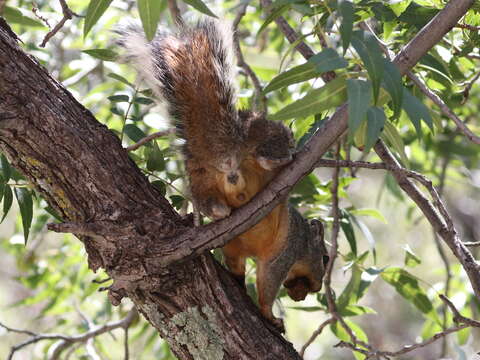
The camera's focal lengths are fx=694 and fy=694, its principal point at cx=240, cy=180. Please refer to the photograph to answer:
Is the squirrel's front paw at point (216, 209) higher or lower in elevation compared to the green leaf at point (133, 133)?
lower

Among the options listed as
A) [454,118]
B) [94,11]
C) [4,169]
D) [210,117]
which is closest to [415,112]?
[454,118]

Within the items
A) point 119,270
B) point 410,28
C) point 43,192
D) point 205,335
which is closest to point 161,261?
point 119,270

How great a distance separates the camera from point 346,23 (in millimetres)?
1345

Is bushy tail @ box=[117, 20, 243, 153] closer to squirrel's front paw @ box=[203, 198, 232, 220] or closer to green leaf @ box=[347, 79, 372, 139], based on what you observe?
squirrel's front paw @ box=[203, 198, 232, 220]

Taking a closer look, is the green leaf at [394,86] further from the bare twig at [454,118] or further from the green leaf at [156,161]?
the green leaf at [156,161]

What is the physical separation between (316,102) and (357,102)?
0.69 feet

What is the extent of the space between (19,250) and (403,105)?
2275 mm

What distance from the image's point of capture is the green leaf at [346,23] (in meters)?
1.33

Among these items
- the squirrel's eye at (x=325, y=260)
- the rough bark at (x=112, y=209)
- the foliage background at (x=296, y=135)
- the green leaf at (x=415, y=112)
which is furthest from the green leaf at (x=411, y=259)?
the green leaf at (x=415, y=112)

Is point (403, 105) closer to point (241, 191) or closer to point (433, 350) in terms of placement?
point (241, 191)

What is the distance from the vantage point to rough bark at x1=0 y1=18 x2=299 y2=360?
5.52 feet

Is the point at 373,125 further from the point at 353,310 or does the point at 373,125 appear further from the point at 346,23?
the point at 353,310

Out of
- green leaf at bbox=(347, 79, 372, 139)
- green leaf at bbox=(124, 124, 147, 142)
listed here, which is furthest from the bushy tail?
green leaf at bbox=(347, 79, 372, 139)

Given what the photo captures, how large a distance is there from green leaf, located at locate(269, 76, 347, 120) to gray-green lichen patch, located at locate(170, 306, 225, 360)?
0.56 meters
